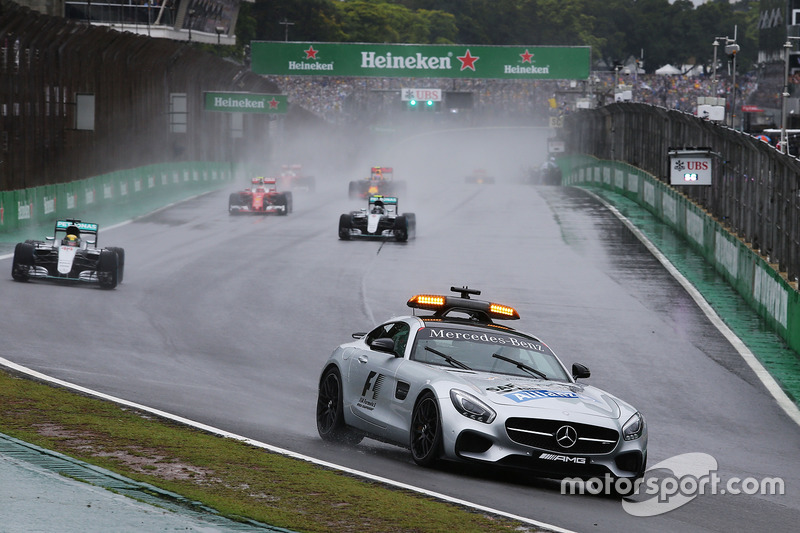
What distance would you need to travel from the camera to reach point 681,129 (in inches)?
1389

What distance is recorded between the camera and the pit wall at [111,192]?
32.0 metres

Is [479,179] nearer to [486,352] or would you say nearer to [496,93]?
[496,93]

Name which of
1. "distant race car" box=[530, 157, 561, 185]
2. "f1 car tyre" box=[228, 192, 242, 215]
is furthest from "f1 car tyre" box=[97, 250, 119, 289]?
"distant race car" box=[530, 157, 561, 185]

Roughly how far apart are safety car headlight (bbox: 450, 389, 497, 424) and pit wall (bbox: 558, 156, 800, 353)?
10400 mm

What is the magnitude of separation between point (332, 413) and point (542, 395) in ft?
7.92

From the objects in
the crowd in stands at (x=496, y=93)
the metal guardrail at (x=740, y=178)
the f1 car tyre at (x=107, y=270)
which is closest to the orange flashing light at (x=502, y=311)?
the metal guardrail at (x=740, y=178)

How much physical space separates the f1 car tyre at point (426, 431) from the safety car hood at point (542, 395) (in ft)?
1.21

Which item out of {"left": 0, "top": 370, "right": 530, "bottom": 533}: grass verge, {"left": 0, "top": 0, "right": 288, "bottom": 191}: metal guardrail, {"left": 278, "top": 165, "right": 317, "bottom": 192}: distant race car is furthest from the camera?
{"left": 278, "top": 165, "right": 317, "bottom": 192}: distant race car

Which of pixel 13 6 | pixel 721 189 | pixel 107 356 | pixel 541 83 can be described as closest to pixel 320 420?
pixel 107 356

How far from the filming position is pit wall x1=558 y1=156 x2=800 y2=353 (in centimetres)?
1969

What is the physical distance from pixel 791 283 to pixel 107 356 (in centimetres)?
1052

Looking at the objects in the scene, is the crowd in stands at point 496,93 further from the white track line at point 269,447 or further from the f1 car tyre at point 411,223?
the white track line at point 269,447

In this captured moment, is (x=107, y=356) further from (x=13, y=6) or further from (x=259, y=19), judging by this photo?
(x=259, y=19)

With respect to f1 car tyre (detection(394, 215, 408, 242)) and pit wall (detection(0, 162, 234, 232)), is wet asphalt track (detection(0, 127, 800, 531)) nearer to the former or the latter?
f1 car tyre (detection(394, 215, 408, 242))
